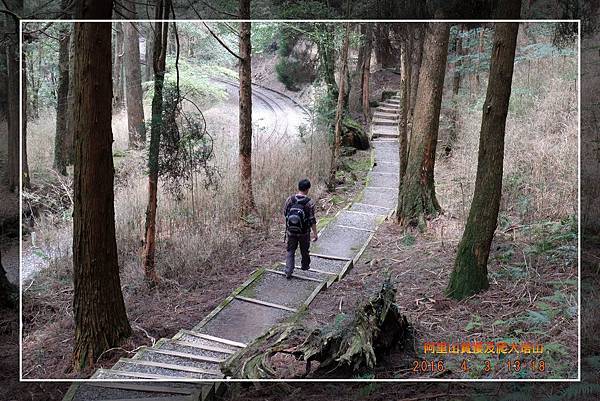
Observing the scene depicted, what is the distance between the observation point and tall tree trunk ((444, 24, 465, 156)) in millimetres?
3655

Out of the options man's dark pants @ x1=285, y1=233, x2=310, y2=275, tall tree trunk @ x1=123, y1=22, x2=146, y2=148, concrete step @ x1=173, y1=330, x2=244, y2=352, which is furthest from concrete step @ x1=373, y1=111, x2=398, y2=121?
concrete step @ x1=173, y1=330, x2=244, y2=352

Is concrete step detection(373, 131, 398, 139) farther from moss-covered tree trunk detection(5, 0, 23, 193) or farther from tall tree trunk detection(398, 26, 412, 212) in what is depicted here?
moss-covered tree trunk detection(5, 0, 23, 193)

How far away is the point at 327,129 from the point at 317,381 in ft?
4.99

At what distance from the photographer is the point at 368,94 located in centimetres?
407

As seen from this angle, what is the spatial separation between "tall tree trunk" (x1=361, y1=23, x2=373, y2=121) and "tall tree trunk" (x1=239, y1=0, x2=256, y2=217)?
0.77 meters

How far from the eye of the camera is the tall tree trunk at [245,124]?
3.40 m

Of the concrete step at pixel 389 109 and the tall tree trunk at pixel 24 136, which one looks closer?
the tall tree trunk at pixel 24 136

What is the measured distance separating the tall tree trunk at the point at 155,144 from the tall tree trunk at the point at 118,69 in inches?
9.4

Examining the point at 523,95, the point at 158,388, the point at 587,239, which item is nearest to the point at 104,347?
the point at 158,388

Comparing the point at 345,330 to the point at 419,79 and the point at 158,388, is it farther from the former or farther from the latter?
the point at 419,79

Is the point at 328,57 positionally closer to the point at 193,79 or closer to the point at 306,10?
the point at 193,79

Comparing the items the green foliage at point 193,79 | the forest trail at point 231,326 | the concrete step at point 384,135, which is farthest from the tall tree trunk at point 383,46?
the forest trail at point 231,326

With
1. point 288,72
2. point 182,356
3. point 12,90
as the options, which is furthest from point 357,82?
point 12,90

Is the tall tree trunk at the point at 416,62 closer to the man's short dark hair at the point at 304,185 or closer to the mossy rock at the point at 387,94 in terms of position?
the mossy rock at the point at 387,94
